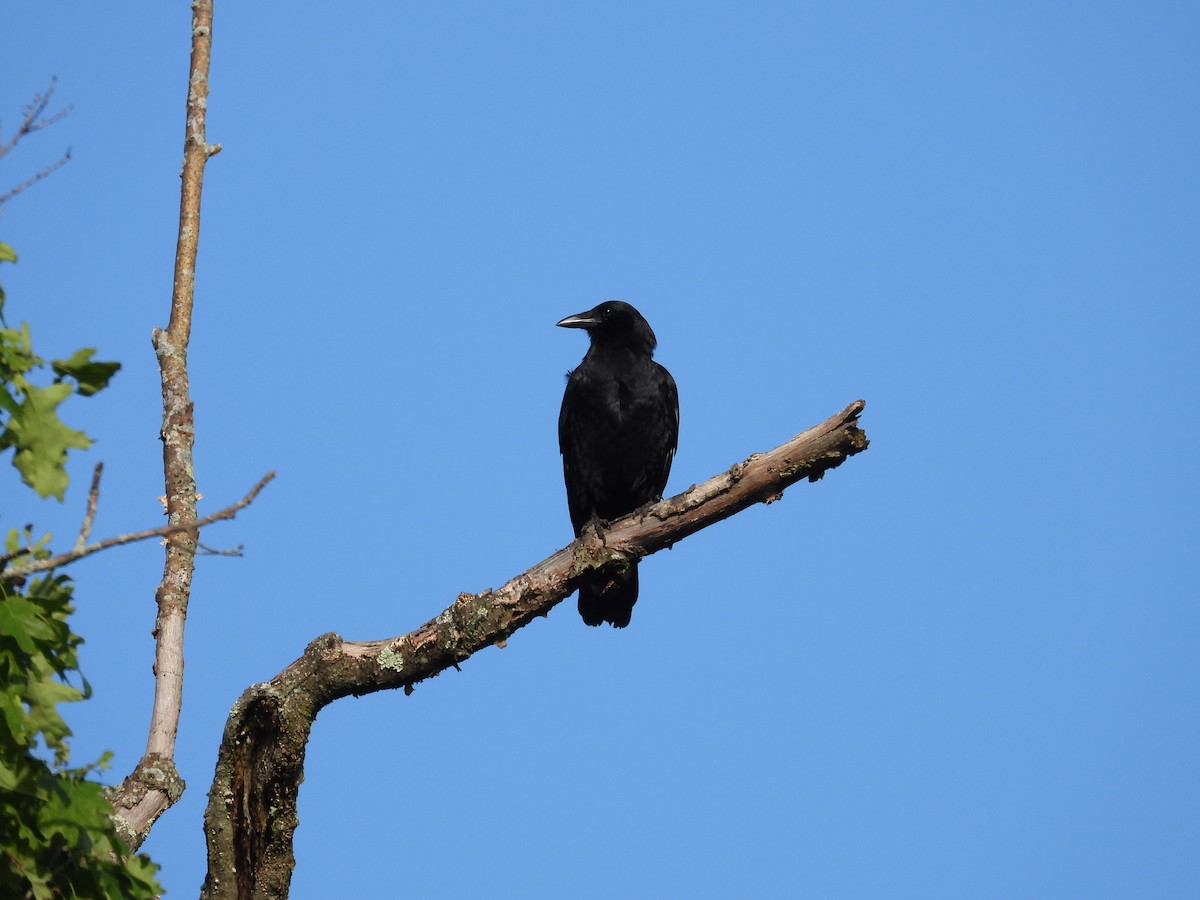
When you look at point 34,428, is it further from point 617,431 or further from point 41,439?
point 617,431

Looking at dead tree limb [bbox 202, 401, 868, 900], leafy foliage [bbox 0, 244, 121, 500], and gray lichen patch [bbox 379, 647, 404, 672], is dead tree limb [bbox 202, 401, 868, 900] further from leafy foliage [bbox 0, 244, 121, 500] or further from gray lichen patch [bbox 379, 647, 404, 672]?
leafy foliage [bbox 0, 244, 121, 500]

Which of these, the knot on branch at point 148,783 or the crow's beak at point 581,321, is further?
the crow's beak at point 581,321

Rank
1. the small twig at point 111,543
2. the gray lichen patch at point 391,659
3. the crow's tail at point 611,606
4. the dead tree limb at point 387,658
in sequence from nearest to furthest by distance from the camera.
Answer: the small twig at point 111,543 < the dead tree limb at point 387,658 < the gray lichen patch at point 391,659 < the crow's tail at point 611,606

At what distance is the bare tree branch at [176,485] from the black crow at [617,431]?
2.92 meters

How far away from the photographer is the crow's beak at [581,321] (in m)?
8.08

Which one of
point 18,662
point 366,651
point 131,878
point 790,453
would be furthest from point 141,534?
point 790,453

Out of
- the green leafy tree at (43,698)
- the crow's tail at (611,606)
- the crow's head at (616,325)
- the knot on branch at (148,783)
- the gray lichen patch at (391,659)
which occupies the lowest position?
the green leafy tree at (43,698)

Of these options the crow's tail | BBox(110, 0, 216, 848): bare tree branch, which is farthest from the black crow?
BBox(110, 0, 216, 848): bare tree branch

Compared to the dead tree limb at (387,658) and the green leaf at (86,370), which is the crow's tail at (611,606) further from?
the green leaf at (86,370)

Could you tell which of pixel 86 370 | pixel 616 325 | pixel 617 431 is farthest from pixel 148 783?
pixel 616 325

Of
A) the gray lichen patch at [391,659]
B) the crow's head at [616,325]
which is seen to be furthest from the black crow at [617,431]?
the gray lichen patch at [391,659]

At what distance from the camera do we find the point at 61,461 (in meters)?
2.40

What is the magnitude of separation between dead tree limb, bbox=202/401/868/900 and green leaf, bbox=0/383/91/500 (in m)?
1.92

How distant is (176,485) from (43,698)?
2566 millimetres
